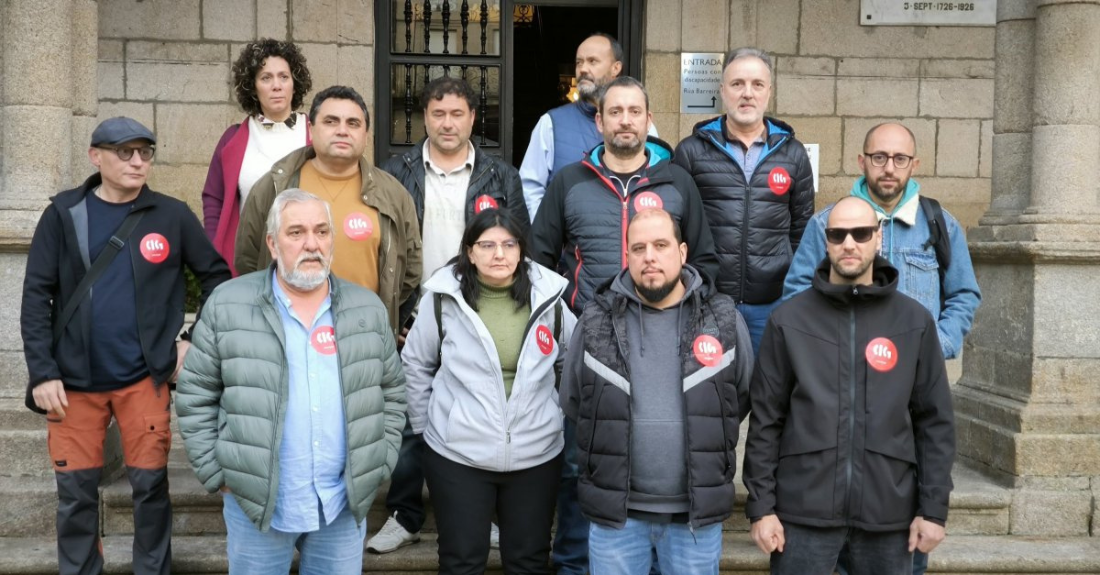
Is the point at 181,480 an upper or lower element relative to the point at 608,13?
lower

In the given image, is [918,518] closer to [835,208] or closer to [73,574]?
[835,208]

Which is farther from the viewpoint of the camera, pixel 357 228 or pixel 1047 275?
pixel 1047 275

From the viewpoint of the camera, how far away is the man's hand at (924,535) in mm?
3355

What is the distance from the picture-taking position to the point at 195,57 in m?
7.25

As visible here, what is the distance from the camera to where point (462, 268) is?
3.84 m

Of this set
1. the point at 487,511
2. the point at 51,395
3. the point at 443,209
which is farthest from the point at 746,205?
the point at 51,395

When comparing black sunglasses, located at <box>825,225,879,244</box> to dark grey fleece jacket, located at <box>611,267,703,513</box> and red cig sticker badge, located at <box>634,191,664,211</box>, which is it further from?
red cig sticker badge, located at <box>634,191,664,211</box>

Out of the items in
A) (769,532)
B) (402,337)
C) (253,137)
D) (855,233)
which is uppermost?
(253,137)

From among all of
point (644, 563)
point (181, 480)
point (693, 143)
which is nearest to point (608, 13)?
point (693, 143)

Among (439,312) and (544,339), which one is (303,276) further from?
(544,339)

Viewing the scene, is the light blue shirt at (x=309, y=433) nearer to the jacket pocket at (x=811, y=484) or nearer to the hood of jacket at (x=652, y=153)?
the hood of jacket at (x=652, y=153)

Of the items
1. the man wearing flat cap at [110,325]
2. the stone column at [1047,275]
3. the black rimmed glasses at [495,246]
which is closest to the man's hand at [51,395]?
the man wearing flat cap at [110,325]

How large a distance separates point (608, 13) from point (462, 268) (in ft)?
22.4

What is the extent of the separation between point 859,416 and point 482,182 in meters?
1.86
